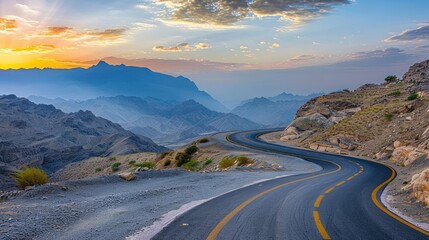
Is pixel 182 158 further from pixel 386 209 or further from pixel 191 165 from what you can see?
pixel 386 209

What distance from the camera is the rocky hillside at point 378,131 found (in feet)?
87.9

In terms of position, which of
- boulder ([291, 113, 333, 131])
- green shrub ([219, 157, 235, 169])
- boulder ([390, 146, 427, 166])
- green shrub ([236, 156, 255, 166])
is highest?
boulder ([291, 113, 333, 131])

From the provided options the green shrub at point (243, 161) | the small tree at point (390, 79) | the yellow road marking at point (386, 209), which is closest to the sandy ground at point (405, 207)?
the yellow road marking at point (386, 209)

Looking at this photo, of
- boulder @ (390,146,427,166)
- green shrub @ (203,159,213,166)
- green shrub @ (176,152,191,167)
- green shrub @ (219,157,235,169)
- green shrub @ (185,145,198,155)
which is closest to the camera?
boulder @ (390,146,427,166)

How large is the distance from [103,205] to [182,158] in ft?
113

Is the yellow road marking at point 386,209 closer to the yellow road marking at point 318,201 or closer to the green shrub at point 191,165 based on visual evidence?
the yellow road marking at point 318,201

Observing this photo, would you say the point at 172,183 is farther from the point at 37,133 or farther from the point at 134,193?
the point at 37,133

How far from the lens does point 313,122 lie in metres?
62.7

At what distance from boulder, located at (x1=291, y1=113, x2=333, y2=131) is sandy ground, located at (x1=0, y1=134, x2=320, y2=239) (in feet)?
147

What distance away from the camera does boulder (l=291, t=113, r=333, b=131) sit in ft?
201

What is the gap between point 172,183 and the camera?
18.2 meters

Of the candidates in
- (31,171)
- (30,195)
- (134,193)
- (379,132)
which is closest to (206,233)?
(134,193)

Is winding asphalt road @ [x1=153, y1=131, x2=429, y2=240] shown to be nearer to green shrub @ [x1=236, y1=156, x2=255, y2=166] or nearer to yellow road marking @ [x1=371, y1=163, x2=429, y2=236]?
yellow road marking @ [x1=371, y1=163, x2=429, y2=236]

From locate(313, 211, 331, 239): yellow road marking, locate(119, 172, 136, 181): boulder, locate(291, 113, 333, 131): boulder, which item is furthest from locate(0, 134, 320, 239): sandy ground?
locate(291, 113, 333, 131): boulder
